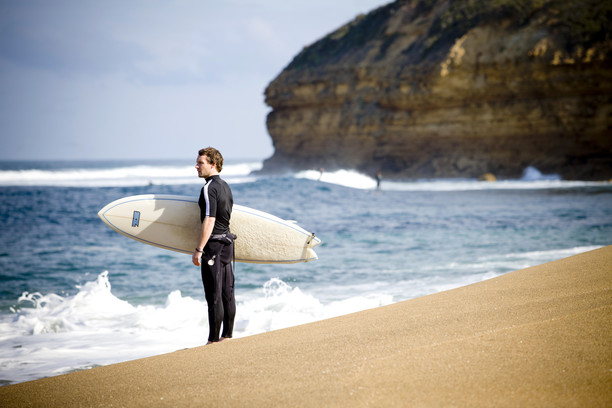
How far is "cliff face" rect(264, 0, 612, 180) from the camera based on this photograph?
98.0 ft

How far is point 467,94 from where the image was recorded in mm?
32469

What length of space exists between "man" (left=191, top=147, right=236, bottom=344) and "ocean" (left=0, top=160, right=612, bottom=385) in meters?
1.00

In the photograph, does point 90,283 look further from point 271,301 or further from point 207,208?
point 207,208

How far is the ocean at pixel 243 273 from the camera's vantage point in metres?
5.06

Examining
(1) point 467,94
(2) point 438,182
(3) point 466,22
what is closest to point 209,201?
(2) point 438,182

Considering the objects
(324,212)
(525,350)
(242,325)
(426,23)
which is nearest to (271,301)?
(242,325)

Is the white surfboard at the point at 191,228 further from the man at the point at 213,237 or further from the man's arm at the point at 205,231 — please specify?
the man's arm at the point at 205,231

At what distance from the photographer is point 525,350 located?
2584 millimetres

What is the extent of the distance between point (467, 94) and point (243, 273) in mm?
28522

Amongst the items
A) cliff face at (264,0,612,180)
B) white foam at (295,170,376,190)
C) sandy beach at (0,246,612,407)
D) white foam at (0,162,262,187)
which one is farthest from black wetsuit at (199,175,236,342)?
white foam at (0,162,262,187)

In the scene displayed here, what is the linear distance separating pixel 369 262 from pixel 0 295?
19.2 ft

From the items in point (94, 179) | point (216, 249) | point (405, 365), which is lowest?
point (405, 365)

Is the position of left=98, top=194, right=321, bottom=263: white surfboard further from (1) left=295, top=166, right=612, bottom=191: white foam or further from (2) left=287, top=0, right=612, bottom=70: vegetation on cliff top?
(2) left=287, top=0, right=612, bottom=70: vegetation on cliff top

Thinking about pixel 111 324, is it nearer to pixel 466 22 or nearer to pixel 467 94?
pixel 467 94
